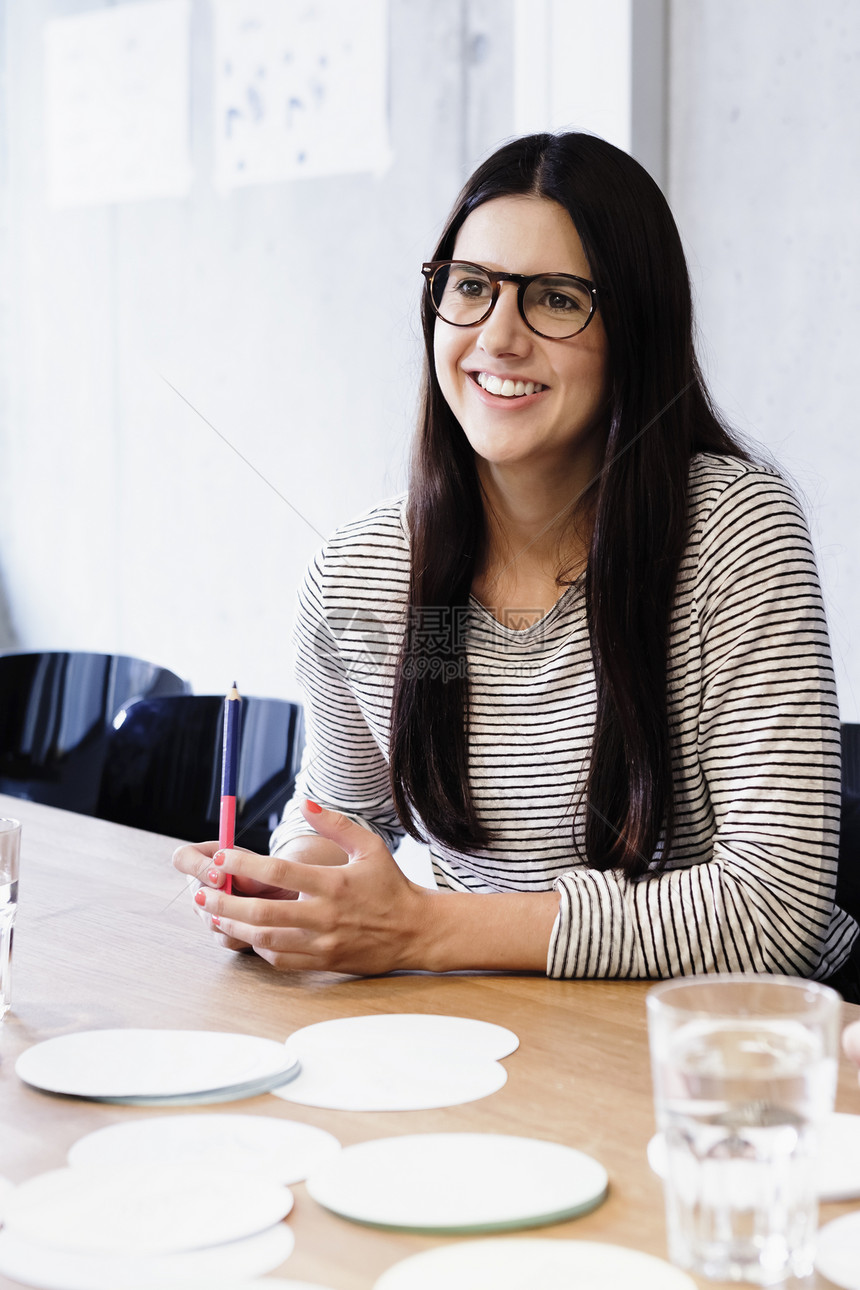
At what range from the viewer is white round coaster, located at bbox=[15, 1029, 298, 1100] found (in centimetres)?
75

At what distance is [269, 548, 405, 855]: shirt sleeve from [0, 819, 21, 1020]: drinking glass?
1.35 feet

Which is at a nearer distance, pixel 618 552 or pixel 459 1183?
pixel 459 1183

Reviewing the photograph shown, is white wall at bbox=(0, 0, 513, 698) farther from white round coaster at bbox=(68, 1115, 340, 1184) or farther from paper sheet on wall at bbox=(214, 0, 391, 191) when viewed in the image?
white round coaster at bbox=(68, 1115, 340, 1184)

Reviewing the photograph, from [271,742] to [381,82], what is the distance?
1663mm

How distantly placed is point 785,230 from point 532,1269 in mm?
1961

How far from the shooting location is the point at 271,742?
5.54 ft

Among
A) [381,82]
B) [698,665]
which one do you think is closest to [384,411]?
[381,82]

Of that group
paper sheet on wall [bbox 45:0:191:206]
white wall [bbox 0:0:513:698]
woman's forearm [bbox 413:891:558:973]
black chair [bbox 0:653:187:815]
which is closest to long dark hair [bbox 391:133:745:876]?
woman's forearm [bbox 413:891:558:973]

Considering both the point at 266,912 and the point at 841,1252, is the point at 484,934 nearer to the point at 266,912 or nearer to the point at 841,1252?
the point at 266,912

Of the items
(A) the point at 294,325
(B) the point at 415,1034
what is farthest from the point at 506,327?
(A) the point at 294,325

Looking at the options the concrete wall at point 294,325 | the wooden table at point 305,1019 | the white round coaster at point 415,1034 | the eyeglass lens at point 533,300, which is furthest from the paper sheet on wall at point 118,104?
the white round coaster at point 415,1034

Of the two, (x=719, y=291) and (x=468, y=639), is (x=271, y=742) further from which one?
(x=719, y=291)

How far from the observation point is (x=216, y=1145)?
0.68 metres

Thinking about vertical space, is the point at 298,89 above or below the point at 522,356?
above
